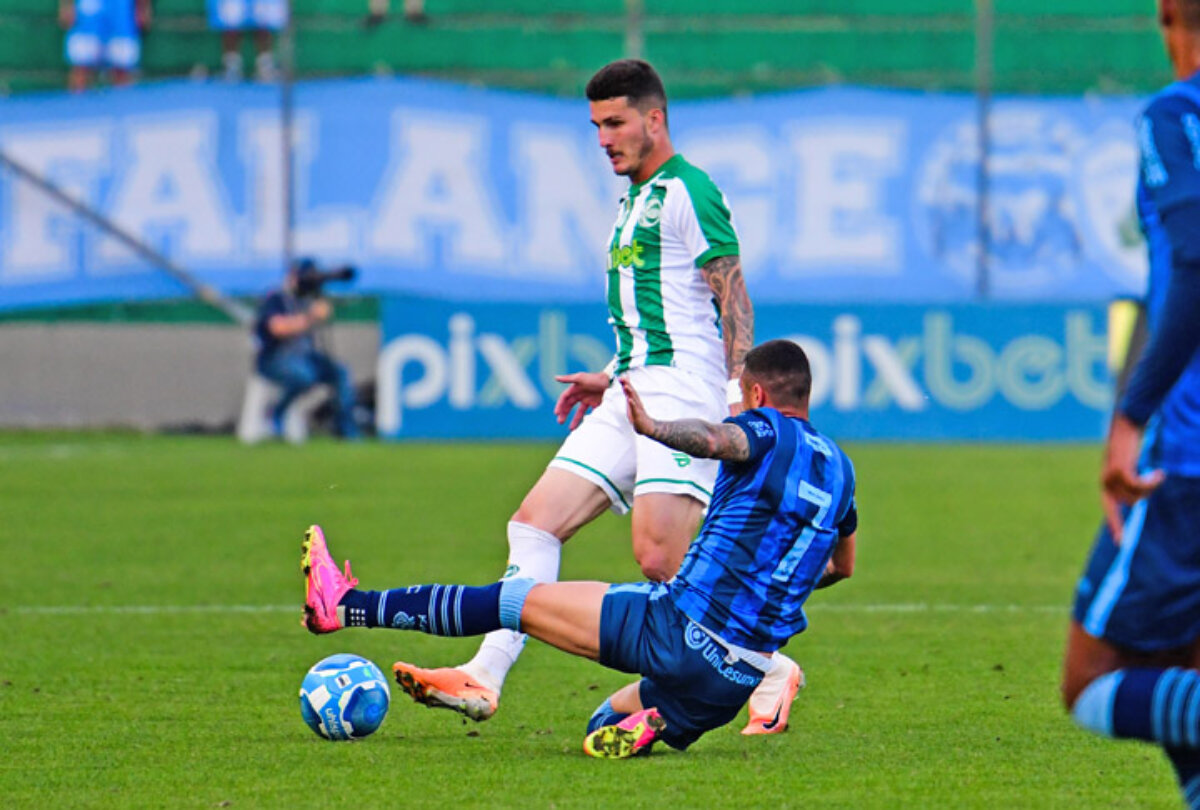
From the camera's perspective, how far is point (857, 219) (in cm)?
2306

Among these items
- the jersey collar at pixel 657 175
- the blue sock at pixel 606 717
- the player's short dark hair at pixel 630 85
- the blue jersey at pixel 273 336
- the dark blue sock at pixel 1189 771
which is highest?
the player's short dark hair at pixel 630 85

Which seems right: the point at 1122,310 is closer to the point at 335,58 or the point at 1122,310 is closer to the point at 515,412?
the point at 515,412

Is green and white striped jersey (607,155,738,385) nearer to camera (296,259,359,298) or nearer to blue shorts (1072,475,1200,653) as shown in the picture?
blue shorts (1072,475,1200,653)

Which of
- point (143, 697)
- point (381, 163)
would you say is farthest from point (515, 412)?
point (143, 697)

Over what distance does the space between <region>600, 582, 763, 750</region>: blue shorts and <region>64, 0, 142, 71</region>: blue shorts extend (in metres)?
18.7

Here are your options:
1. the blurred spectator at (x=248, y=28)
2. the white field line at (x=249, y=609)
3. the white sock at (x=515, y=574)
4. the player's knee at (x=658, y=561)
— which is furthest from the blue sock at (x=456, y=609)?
the blurred spectator at (x=248, y=28)

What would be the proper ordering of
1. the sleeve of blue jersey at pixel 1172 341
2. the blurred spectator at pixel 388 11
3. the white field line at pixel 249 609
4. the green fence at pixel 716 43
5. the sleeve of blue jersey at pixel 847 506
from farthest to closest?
the blurred spectator at pixel 388 11 → the green fence at pixel 716 43 → the white field line at pixel 249 609 → the sleeve of blue jersey at pixel 847 506 → the sleeve of blue jersey at pixel 1172 341

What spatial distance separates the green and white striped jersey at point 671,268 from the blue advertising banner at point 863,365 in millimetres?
13931

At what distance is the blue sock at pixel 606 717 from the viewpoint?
20.3 ft

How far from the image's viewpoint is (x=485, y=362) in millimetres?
20984

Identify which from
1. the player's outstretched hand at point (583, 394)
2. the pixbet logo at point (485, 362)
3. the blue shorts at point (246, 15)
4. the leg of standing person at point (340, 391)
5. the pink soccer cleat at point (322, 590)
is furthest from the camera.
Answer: the blue shorts at point (246, 15)

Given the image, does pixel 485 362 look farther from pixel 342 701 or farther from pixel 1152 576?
pixel 1152 576

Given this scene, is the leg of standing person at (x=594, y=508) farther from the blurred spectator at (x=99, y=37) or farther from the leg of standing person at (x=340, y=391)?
the blurred spectator at (x=99, y=37)

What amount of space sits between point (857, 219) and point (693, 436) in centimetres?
1787
